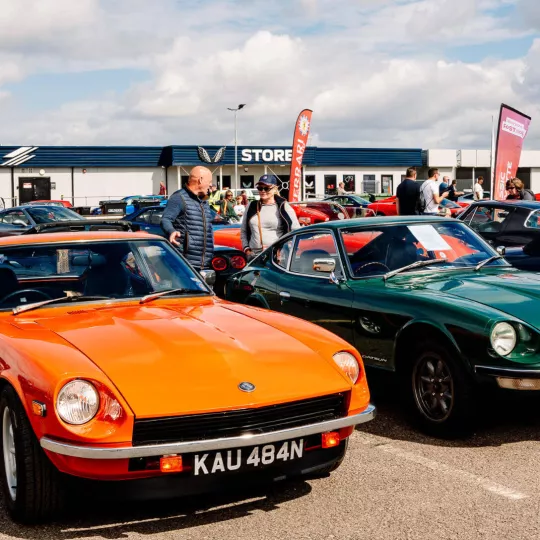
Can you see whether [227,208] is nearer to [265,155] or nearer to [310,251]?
[310,251]

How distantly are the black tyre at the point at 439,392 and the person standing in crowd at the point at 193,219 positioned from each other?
322 centimetres

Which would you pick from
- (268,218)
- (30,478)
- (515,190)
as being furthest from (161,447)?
(515,190)

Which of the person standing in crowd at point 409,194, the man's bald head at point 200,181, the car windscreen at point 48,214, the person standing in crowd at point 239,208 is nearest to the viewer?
the man's bald head at point 200,181

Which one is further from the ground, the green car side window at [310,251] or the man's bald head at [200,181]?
the man's bald head at [200,181]

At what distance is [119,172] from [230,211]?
1340 inches

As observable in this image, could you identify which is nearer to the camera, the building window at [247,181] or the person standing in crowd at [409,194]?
the person standing in crowd at [409,194]

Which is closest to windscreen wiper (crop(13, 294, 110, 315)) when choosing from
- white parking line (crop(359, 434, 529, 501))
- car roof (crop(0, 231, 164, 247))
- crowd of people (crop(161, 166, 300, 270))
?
car roof (crop(0, 231, 164, 247))

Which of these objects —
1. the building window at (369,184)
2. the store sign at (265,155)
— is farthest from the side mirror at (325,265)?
the building window at (369,184)

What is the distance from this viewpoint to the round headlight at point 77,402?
11.8ft

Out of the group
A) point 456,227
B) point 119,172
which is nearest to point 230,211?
point 456,227

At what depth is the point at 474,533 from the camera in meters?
3.71

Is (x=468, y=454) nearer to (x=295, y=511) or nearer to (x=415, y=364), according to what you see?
(x=415, y=364)

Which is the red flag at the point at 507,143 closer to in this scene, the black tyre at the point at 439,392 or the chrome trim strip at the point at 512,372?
the black tyre at the point at 439,392

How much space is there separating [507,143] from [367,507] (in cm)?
1561
